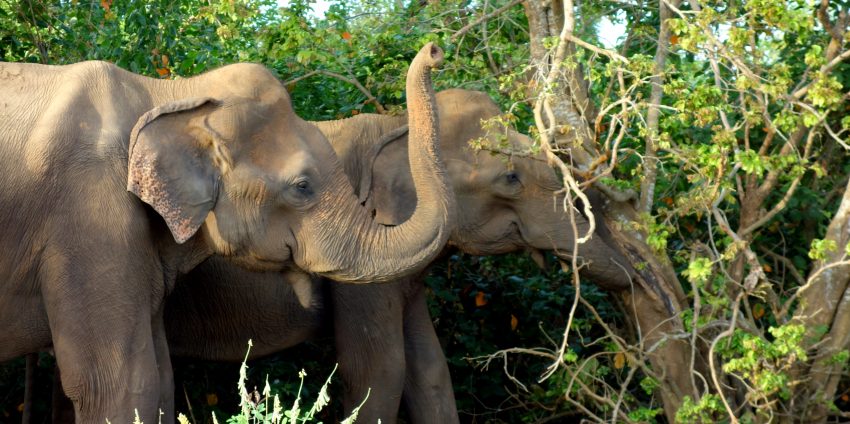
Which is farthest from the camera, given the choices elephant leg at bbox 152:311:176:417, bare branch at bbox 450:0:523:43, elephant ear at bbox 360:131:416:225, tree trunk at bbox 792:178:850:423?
bare branch at bbox 450:0:523:43

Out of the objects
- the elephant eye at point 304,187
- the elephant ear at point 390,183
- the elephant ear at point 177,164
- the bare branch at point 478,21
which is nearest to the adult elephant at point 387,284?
the elephant ear at point 390,183

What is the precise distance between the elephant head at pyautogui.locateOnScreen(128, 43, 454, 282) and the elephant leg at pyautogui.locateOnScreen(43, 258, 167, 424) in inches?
Answer: 14.3

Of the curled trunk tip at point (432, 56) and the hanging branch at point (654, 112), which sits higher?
the curled trunk tip at point (432, 56)

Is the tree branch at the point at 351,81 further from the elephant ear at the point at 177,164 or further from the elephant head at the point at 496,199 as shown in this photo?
the elephant ear at the point at 177,164

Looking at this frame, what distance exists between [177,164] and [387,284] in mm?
1479

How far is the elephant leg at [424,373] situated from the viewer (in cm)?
751

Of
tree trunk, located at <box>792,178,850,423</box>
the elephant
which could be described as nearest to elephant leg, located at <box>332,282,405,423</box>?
the elephant

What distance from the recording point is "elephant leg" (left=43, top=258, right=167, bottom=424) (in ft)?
19.2

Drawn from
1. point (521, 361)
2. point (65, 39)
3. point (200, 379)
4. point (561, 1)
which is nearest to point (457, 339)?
point (521, 361)

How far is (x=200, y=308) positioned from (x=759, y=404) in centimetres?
251

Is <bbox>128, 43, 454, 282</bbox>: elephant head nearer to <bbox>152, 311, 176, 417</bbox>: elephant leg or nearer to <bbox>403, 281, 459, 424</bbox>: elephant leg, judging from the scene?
<bbox>152, 311, 176, 417</bbox>: elephant leg

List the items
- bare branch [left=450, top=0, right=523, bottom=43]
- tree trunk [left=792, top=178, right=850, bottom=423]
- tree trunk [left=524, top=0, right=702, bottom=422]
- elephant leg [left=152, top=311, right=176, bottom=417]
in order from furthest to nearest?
bare branch [left=450, top=0, right=523, bottom=43]
tree trunk [left=524, top=0, right=702, bottom=422]
tree trunk [left=792, top=178, right=850, bottom=423]
elephant leg [left=152, top=311, right=176, bottom=417]

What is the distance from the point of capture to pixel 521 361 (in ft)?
28.0

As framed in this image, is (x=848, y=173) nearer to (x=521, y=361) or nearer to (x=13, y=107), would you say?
(x=521, y=361)
